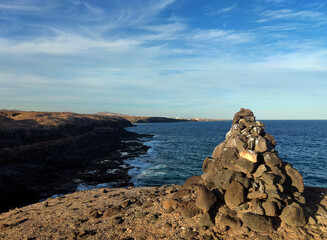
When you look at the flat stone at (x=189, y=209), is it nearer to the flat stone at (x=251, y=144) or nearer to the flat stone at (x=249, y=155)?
the flat stone at (x=249, y=155)

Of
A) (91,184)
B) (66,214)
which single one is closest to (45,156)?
(91,184)

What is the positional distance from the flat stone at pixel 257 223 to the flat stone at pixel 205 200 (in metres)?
1.97

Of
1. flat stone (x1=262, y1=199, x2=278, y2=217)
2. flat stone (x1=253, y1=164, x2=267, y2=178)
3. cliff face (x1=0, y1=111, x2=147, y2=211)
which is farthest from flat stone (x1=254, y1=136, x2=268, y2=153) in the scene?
cliff face (x1=0, y1=111, x2=147, y2=211)

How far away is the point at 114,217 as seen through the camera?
47.2ft

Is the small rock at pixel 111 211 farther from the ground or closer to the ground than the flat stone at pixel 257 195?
closer to the ground

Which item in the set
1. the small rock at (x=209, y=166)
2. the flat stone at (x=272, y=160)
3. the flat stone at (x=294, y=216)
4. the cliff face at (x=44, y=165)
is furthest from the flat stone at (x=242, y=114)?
the cliff face at (x=44, y=165)

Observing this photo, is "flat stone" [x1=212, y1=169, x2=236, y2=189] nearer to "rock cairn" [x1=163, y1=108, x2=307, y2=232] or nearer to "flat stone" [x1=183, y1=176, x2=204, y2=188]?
"rock cairn" [x1=163, y1=108, x2=307, y2=232]

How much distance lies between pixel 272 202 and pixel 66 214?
47.8 ft

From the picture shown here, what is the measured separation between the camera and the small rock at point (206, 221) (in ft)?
40.2

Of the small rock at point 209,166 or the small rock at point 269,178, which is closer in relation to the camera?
the small rock at point 269,178

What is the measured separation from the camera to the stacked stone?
12289 millimetres

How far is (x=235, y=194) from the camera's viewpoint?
13.0 metres

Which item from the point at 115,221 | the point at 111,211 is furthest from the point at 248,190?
the point at 111,211

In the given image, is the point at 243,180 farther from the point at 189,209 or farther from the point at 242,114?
the point at 242,114
